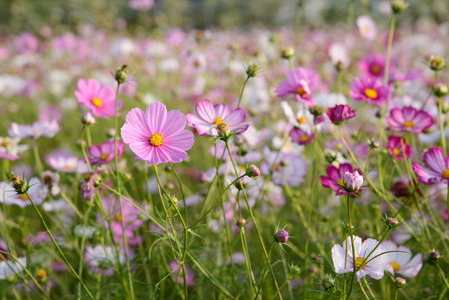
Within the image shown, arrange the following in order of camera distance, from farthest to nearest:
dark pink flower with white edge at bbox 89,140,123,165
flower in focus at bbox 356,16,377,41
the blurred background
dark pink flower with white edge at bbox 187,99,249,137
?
the blurred background → flower in focus at bbox 356,16,377,41 → dark pink flower with white edge at bbox 89,140,123,165 → dark pink flower with white edge at bbox 187,99,249,137

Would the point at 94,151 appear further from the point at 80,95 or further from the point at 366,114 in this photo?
the point at 366,114

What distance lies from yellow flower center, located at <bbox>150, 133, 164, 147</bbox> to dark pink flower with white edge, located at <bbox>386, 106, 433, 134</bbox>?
0.64 metres

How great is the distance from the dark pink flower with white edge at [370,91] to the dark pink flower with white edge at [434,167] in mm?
225

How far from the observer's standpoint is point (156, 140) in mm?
705

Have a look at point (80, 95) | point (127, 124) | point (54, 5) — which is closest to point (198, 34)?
point (80, 95)

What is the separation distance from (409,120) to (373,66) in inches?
25.4

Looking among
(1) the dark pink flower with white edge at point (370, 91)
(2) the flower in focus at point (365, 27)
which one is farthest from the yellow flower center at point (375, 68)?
(1) the dark pink flower with white edge at point (370, 91)

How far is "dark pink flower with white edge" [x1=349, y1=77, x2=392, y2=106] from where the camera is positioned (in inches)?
39.3

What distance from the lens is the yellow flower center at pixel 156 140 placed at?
703 millimetres

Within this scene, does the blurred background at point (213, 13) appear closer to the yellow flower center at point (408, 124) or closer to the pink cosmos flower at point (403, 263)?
the yellow flower center at point (408, 124)

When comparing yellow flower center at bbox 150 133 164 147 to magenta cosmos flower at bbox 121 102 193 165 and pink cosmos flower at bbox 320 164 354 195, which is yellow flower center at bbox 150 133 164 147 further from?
pink cosmos flower at bbox 320 164 354 195

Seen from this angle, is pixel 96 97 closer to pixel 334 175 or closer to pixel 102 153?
pixel 102 153

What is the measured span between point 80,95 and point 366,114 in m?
1.54

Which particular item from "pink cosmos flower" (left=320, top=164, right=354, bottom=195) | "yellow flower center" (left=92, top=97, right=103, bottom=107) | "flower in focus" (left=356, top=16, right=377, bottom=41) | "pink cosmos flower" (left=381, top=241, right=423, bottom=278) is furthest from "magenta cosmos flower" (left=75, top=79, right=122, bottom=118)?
"flower in focus" (left=356, top=16, right=377, bottom=41)
